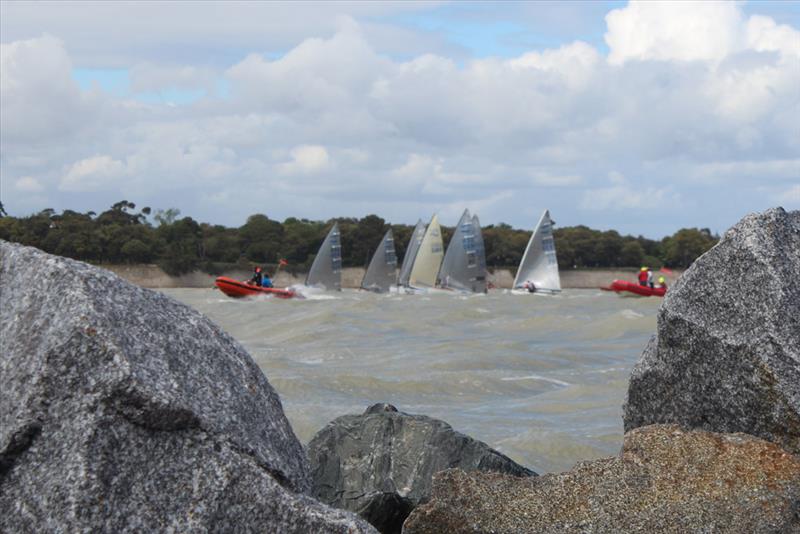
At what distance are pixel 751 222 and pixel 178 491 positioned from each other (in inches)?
145

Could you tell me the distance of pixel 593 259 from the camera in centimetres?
13112

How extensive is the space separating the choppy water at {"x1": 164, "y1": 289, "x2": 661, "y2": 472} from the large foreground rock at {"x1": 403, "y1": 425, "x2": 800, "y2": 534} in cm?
584

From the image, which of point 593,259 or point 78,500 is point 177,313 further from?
point 593,259

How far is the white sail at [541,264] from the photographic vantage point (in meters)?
76.9

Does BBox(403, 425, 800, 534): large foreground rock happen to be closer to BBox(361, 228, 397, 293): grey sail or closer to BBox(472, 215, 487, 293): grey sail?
BBox(472, 215, 487, 293): grey sail

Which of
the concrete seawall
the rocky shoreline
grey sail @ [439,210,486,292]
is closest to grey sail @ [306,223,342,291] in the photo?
grey sail @ [439,210,486,292]

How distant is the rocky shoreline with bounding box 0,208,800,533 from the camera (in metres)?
3.98

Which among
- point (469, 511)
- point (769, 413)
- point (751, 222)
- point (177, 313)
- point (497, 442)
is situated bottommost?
point (497, 442)

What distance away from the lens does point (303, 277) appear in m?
117

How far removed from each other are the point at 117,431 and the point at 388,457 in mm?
2766

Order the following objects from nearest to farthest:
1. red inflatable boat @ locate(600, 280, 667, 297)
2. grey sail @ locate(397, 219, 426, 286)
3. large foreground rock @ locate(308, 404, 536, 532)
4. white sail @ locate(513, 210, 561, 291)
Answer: large foreground rock @ locate(308, 404, 536, 532), red inflatable boat @ locate(600, 280, 667, 297), white sail @ locate(513, 210, 561, 291), grey sail @ locate(397, 219, 426, 286)

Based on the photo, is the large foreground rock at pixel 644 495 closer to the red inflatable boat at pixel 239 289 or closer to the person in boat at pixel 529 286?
the red inflatable boat at pixel 239 289

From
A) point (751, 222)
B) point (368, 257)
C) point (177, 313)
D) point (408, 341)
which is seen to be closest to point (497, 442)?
point (751, 222)

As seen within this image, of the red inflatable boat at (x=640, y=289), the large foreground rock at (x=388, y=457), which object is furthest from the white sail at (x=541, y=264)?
the large foreground rock at (x=388, y=457)
